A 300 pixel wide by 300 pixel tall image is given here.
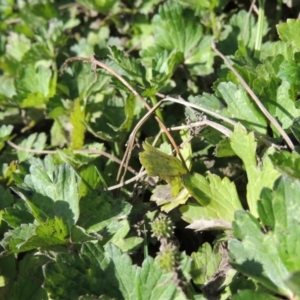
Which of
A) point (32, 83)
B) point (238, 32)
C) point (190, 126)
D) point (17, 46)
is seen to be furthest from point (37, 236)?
point (17, 46)

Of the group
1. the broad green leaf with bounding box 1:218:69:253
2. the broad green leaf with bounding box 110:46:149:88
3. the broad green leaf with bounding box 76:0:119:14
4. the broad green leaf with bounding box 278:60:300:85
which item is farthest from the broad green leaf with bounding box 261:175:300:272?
the broad green leaf with bounding box 76:0:119:14

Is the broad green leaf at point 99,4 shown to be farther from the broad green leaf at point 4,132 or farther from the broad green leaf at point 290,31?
the broad green leaf at point 290,31

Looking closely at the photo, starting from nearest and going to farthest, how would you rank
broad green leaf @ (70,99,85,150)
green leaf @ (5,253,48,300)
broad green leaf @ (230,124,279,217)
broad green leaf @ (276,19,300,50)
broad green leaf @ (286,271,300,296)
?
broad green leaf @ (286,271,300,296) → broad green leaf @ (230,124,279,217) → green leaf @ (5,253,48,300) → broad green leaf @ (276,19,300,50) → broad green leaf @ (70,99,85,150)

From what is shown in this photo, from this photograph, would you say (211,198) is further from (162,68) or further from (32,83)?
(32,83)

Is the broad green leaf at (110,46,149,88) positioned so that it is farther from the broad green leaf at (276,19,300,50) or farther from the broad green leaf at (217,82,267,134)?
the broad green leaf at (276,19,300,50)

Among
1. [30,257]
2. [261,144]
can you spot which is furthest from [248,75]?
[30,257]

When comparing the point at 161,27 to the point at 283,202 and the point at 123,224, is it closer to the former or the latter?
the point at 123,224
